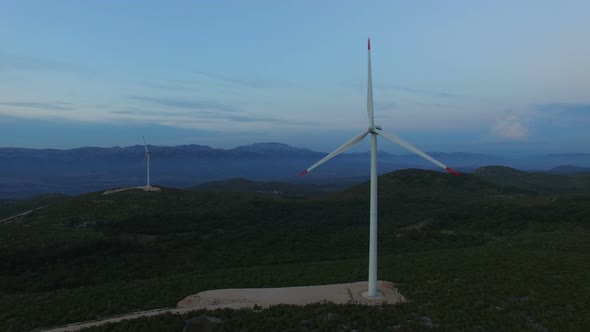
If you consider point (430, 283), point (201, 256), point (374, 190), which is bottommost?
point (201, 256)

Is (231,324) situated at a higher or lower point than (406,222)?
higher

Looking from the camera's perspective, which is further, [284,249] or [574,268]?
[284,249]

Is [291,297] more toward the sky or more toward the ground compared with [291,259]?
more toward the sky

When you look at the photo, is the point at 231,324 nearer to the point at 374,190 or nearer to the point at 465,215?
the point at 374,190

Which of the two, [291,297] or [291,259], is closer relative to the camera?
[291,297]

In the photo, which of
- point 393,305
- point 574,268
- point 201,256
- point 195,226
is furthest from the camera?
point 195,226

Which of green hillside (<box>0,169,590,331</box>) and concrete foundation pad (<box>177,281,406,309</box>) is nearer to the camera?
green hillside (<box>0,169,590,331</box>)

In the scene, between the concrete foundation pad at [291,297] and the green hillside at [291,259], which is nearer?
the green hillside at [291,259]

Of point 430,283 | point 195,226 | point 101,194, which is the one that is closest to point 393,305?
point 430,283
